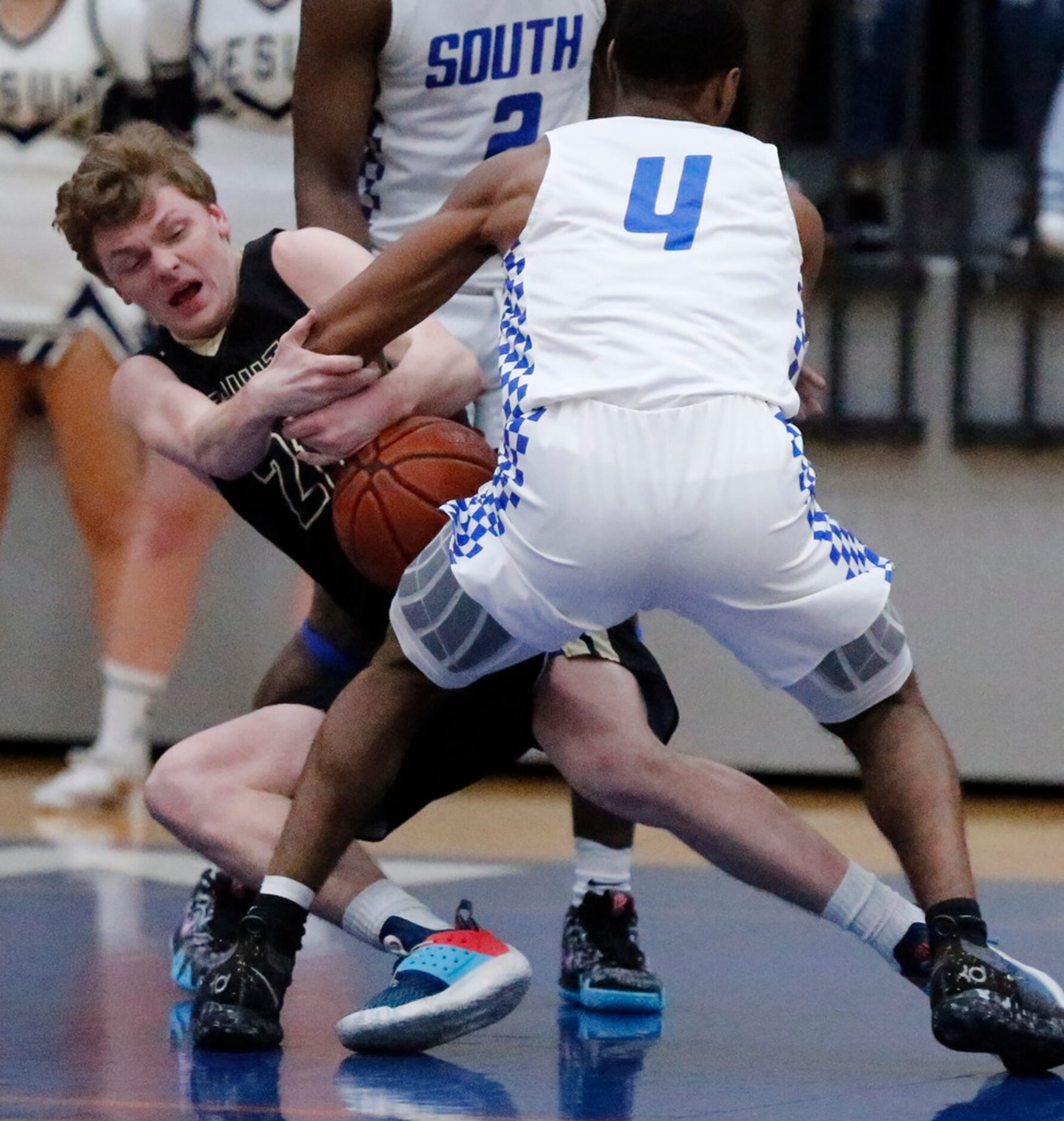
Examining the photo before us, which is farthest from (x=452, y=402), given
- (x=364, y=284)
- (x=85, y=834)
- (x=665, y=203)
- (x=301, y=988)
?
(x=85, y=834)

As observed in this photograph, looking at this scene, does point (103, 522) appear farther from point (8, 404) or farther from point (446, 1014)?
point (446, 1014)

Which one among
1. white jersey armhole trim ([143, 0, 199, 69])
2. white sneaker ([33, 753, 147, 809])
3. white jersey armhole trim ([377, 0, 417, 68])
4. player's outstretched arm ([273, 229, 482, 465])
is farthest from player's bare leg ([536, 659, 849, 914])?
white jersey armhole trim ([143, 0, 199, 69])

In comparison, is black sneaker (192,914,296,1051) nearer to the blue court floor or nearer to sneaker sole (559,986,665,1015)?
the blue court floor

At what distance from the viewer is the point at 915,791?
348 centimetres

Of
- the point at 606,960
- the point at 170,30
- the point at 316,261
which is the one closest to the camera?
the point at 316,261

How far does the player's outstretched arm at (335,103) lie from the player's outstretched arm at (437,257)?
2.90 ft

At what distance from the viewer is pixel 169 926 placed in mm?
4730

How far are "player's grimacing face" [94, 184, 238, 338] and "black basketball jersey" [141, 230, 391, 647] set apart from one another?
0.04 meters

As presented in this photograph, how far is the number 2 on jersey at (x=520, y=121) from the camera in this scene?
14.6 feet

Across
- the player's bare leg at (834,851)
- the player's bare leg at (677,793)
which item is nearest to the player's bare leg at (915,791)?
the player's bare leg at (834,851)

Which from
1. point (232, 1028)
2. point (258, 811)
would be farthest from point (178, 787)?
point (232, 1028)

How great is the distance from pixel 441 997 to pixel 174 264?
4.04 ft

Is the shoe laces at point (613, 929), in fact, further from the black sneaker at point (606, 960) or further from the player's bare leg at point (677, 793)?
the player's bare leg at point (677, 793)

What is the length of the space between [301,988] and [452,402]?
3.43ft
